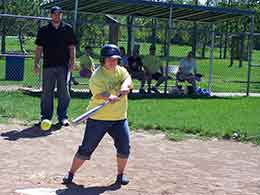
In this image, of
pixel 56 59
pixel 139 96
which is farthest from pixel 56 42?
pixel 139 96

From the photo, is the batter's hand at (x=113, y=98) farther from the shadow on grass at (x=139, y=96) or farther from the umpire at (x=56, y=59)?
the shadow on grass at (x=139, y=96)

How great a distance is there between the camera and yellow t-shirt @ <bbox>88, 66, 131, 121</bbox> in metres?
6.46

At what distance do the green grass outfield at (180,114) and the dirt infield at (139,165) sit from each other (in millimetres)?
769

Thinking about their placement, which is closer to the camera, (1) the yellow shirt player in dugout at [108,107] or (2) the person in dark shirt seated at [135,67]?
(1) the yellow shirt player in dugout at [108,107]

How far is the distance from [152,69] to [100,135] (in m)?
12.1

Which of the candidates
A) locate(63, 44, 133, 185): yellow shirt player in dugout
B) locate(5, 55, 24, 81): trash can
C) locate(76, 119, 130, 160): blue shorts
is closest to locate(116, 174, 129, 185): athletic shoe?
locate(63, 44, 133, 185): yellow shirt player in dugout

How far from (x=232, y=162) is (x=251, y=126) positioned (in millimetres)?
A: 3430

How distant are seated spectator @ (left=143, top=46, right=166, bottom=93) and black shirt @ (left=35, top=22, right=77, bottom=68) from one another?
7.66 metres

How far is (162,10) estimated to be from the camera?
64.7 ft

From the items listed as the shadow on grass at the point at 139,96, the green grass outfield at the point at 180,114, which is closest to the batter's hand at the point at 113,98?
the green grass outfield at the point at 180,114

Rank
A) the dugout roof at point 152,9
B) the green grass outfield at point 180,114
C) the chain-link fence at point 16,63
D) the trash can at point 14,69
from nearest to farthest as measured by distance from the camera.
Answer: the green grass outfield at point 180,114 < the chain-link fence at point 16,63 < the dugout roof at point 152,9 < the trash can at point 14,69

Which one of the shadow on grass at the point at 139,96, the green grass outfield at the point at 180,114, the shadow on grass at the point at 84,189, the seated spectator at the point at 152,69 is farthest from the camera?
the seated spectator at the point at 152,69

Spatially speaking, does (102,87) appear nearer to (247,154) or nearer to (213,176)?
(213,176)

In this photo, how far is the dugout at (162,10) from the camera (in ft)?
59.3
